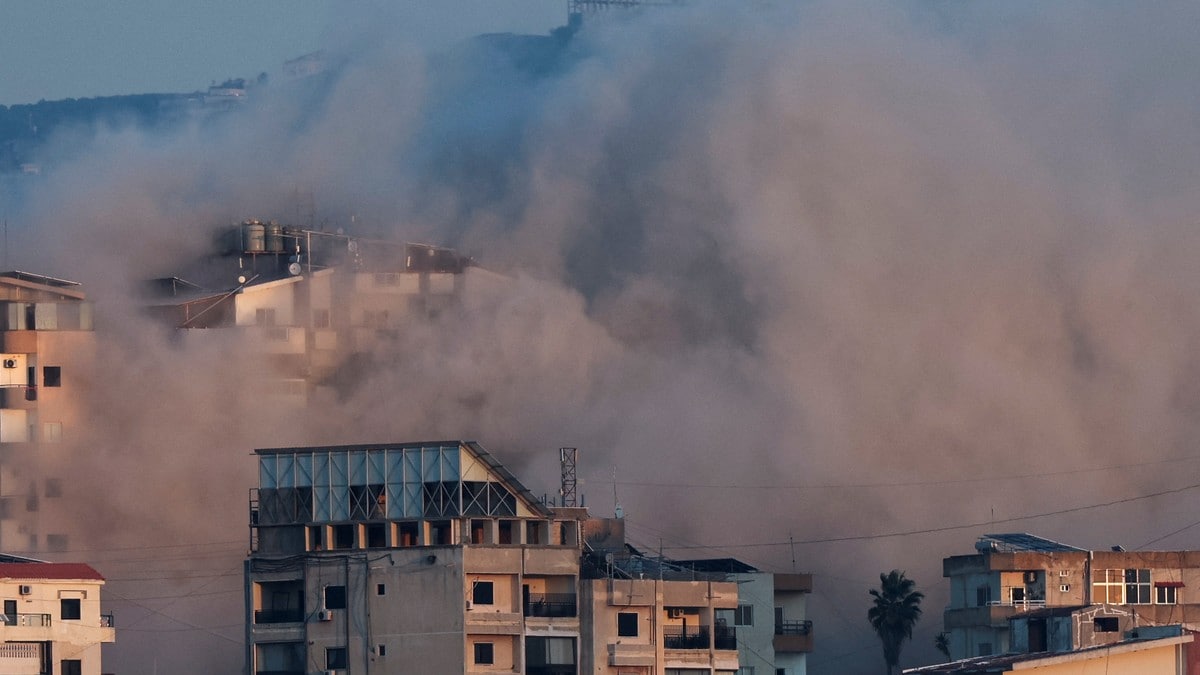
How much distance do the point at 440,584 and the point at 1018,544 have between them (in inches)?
707

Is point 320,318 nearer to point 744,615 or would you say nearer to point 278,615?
point 744,615

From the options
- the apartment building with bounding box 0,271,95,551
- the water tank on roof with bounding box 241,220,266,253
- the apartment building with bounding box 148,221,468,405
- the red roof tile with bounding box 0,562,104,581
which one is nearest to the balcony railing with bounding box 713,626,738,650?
the red roof tile with bounding box 0,562,104,581

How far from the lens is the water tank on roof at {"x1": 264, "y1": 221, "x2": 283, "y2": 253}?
94.4 m

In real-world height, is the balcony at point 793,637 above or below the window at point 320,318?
below

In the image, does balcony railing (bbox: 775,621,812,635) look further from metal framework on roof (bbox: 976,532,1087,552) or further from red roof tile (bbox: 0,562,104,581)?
red roof tile (bbox: 0,562,104,581)

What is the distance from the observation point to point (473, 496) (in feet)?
193


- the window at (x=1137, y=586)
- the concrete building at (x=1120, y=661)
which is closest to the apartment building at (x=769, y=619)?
the window at (x=1137, y=586)

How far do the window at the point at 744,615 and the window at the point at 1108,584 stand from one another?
26.2ft

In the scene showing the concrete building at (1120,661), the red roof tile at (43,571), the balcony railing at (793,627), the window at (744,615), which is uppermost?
the red roof tile at (43,571)

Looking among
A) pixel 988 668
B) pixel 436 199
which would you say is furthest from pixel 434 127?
pixel 988 668

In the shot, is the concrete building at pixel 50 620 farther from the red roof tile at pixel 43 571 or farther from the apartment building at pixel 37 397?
the apartment building at pixel 37 397

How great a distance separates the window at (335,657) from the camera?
56.8 meters

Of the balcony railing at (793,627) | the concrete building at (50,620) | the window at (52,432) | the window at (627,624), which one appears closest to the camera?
the window at (627,624)

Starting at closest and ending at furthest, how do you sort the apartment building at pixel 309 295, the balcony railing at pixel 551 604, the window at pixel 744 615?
the balcony railing at pixel 551 604 < the window at pixel 744 615 < the apartment building at pixel 309 295
